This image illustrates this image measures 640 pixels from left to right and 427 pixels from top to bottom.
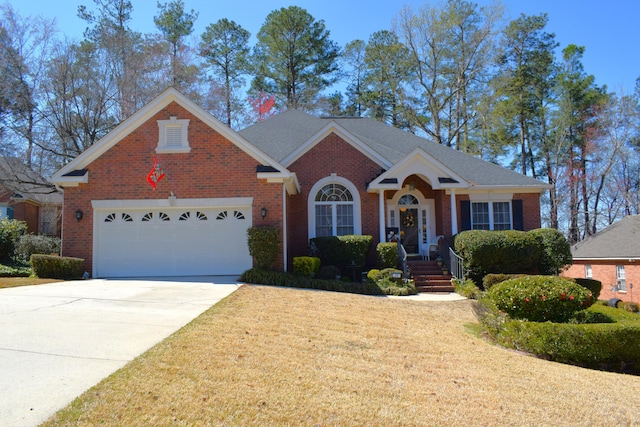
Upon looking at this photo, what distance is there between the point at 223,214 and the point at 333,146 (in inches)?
210

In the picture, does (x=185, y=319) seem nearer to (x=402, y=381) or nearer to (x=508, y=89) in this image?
(x=402, y=381)

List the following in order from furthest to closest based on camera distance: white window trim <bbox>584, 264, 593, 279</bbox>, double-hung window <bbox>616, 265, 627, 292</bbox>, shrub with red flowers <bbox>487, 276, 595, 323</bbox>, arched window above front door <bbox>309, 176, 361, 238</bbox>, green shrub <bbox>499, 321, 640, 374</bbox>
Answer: white window trim <bbox>584, 264, 593, 279</bbox> < double-hung window <bbox>616, 265, 627, 292</bbox> < arched window above front door <bbox>309, 176, 361, 238</bbox> < shrub with red flowers <bbox>487, 276, 595, 323</bbox> < green shrub <bbox>499, 321, 640, 374</bbox>

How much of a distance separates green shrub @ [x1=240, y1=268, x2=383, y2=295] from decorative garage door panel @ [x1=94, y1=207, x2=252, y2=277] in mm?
1443

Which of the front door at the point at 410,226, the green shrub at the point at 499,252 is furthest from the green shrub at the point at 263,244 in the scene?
the front door at the point at 410,226

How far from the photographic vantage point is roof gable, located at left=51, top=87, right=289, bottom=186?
48.1 feet

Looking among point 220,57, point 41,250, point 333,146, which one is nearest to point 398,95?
point 220,57

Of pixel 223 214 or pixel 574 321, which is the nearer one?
pixel 574 321

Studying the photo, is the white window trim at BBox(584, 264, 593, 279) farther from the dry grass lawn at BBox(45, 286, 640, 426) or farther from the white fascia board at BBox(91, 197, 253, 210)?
the dry grass lawn at BBox(45, 286, 640, 426)

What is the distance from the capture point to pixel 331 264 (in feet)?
53.1

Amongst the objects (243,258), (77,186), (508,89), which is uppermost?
(508,89)

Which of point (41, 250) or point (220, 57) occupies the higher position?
point (220, 57)

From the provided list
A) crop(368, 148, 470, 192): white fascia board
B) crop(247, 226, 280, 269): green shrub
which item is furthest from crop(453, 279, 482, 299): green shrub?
crop(247, 226, 280, 269): green shrub

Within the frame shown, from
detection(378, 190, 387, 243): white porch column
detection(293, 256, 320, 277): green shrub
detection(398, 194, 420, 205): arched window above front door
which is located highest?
detection(398, 194, 420, 205): arched window above front door

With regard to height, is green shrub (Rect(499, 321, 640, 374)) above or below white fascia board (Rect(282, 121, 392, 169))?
below
